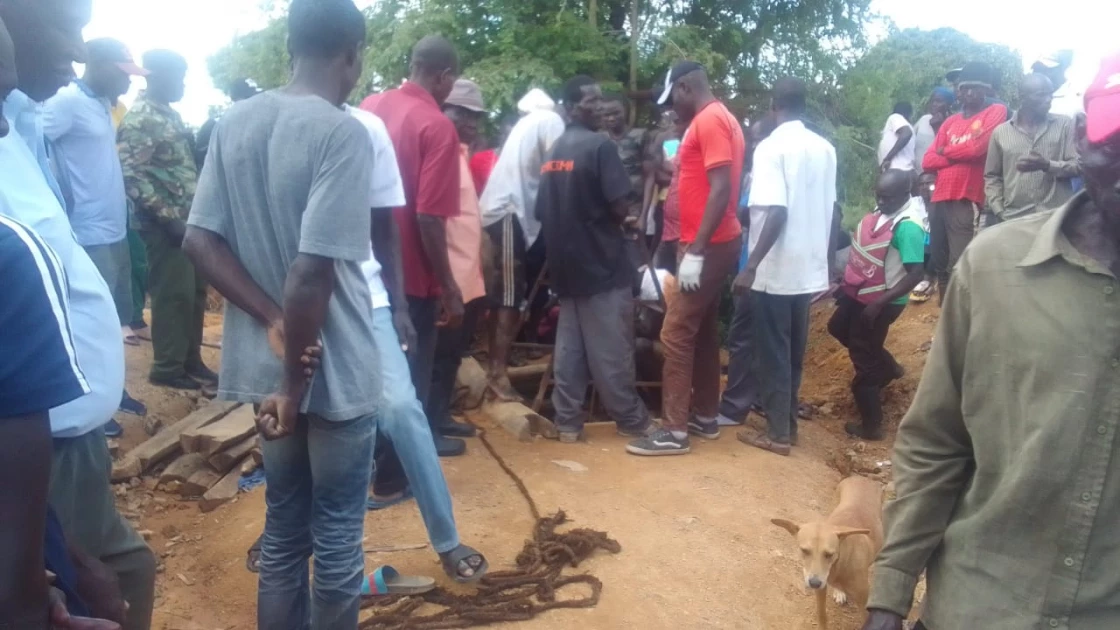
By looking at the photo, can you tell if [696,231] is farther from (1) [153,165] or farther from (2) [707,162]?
(1) [153,165]

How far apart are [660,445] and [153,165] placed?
3664 mm

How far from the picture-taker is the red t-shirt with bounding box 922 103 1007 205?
7.63m

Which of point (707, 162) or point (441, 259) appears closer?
point (441, 259)

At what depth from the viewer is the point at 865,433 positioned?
262 inches

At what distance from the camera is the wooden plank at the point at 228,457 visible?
499cm

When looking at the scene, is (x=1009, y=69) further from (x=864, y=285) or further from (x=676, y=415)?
(x=676, y=415)

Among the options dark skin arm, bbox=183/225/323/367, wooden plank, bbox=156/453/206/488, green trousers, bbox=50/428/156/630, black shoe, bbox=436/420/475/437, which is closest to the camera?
green trousers, bbox=50/428/156/630

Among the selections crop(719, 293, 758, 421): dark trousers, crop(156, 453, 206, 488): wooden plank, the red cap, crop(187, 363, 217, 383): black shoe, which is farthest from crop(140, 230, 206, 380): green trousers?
the red cap

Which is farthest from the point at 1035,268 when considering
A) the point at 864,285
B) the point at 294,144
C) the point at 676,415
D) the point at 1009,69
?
the point at 1009,69

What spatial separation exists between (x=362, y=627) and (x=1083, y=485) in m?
2.53

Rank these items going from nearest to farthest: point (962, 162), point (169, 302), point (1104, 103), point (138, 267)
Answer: point (1104, 103) < point (169, 302) < point (138, 267) < point (962, 162)

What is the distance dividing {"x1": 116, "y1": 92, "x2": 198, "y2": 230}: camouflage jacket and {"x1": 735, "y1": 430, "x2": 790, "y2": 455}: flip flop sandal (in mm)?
3852

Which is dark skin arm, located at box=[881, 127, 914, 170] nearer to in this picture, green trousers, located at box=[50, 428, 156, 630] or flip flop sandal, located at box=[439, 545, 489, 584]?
flip flop sandal, located at box=[439, 545, 489, 584]

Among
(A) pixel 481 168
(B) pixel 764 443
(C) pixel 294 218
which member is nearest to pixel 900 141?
(A) pixel 481 168
